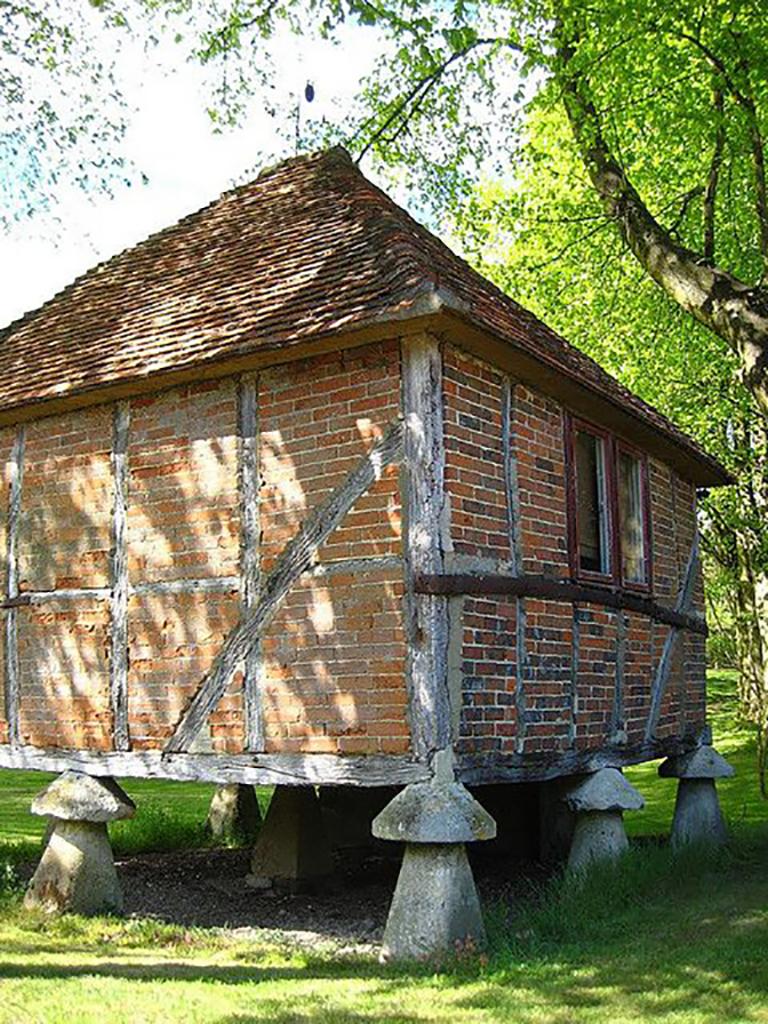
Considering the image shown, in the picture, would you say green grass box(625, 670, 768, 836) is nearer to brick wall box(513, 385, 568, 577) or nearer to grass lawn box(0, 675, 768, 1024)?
grass lawn box(0, 675, 768, 1024)

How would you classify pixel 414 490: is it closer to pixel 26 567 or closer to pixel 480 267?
pixel 26 567

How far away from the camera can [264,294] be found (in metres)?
9.13

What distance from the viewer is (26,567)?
9992 millimetres

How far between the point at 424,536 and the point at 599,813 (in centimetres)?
345

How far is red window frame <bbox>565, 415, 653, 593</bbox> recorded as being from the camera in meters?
9.46

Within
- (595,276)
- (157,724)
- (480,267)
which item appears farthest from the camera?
(480,267)

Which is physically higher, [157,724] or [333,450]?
[333,450]

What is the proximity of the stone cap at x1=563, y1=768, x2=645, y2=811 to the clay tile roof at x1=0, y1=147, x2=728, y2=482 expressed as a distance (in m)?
3.04

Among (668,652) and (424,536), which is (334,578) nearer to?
(424,536)

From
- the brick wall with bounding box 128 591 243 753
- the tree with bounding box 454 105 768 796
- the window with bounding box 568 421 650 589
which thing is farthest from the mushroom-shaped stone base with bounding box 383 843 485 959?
the tree with bounding box 454 105 768 796

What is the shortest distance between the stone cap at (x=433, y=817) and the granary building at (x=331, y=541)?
0.02m

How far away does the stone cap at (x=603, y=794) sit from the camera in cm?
959

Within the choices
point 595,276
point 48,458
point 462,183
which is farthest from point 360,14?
point 595,276

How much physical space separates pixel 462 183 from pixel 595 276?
3.53 meters
